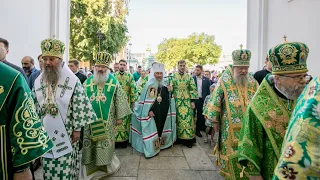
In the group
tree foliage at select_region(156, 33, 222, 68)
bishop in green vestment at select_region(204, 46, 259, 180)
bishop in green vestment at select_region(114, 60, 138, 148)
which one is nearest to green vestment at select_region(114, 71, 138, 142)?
bishop in green vestment at select_region(114, 60, 138, 148)

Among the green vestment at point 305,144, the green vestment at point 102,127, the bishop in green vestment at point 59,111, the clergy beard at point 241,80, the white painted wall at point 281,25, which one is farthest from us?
the white painted wall at point 281,25

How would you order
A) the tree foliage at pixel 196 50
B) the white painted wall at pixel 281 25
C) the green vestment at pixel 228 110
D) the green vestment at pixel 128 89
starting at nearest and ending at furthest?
the green vestment at pixel 228 110 → the white painted wall at pixel 281 25 → the green vestment at pixel 128 89 → the tree foliage at pixel 196 50

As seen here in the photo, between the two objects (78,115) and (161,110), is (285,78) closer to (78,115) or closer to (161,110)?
(78,115)

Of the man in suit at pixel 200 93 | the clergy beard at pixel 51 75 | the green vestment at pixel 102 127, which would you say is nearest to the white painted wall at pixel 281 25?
the man in suit at pixel 200 93

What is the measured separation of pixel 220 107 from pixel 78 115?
1.93 meters

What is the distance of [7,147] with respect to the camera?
5.17 ft

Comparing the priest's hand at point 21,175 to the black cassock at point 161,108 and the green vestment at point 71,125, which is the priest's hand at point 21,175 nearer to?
the green vestment at point 71,125

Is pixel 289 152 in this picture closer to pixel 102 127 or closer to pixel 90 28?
pixel 102 127

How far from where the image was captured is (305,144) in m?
1.05

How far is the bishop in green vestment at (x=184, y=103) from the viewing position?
6.36 m

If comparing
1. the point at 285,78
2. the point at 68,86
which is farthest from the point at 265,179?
the point at 68,86

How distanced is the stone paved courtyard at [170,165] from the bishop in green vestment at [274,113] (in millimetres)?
2538

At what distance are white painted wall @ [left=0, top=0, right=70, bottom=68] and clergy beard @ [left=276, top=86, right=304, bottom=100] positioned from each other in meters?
5.36

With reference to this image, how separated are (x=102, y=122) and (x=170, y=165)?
5.55 feet
